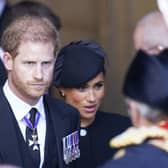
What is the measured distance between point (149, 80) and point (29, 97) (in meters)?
0.93

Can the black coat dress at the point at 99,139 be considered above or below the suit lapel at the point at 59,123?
below

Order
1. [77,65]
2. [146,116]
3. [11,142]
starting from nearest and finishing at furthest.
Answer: [146,116] → [11,142] → [77,65]

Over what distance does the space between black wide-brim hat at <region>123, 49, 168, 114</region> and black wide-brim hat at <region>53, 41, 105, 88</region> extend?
1.27 meters

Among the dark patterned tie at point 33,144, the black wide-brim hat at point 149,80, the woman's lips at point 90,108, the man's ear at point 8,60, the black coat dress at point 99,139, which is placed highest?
the black wide-brim hat at point 149,80

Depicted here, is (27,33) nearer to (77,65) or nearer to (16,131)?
(16,131)

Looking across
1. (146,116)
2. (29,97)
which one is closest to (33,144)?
(29,97)

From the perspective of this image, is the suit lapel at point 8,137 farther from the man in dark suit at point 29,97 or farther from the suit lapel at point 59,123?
the suit lapel at point 59,123

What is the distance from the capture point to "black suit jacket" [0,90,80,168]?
3.64 metres

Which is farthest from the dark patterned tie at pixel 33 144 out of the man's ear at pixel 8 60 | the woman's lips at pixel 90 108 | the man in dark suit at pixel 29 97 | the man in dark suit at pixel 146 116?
the man in dark suit at pixel 146 116

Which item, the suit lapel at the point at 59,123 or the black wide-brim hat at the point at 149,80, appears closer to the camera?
the black wide-brim hat at the point at 149,80

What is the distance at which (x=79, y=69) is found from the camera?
4270 millimetres

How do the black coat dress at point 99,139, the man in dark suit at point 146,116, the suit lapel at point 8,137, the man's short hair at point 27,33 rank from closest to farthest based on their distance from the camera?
the man in dark suit at point 146,116
the suit lapel at point 8,137
the man's short hair at point 27,33
the black coat dress at point 99,139

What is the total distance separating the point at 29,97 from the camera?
12.3 feet

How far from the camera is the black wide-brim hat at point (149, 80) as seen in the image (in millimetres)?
2910
